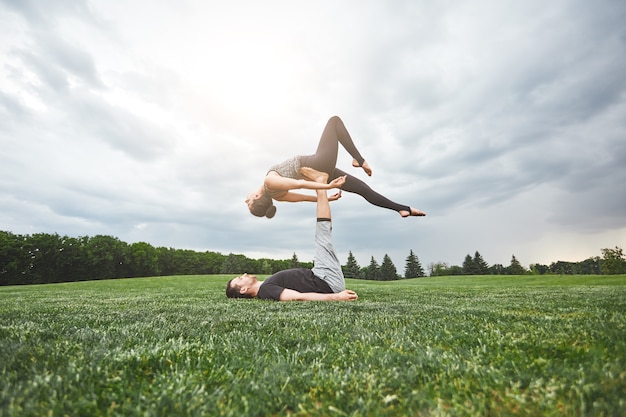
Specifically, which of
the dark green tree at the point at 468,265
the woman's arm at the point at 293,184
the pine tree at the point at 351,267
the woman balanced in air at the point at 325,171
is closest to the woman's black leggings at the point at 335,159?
the woman balanced in air at the point at 325,171

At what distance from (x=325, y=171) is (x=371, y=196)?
1516mm

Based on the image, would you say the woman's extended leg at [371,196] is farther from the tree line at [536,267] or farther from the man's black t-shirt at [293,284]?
the tree line at [536,267]

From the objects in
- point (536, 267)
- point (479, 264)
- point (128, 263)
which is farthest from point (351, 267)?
point (536, 267)

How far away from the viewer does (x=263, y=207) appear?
873 cm

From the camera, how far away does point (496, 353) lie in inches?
89.1

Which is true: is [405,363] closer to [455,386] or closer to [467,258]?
[455,386]

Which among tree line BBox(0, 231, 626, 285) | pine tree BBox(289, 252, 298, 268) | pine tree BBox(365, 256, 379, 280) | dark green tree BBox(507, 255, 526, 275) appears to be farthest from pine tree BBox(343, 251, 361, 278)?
dark green tree BBox(507, 255, 526, 275)

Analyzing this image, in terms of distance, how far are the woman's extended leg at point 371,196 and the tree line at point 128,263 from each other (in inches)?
2577

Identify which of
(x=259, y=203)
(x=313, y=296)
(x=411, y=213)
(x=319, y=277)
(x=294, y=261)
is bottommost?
(x=313, y=296)

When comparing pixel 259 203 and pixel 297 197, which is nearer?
pixel 259 203

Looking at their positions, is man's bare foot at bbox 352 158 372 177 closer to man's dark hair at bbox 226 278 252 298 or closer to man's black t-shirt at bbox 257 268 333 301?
man's black t-shirt at bbox 257 268 333 301

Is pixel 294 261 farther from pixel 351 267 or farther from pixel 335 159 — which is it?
pixel 335 159

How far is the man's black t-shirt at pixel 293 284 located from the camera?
702 cm

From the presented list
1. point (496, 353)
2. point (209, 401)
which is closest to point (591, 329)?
point (496, 353)
